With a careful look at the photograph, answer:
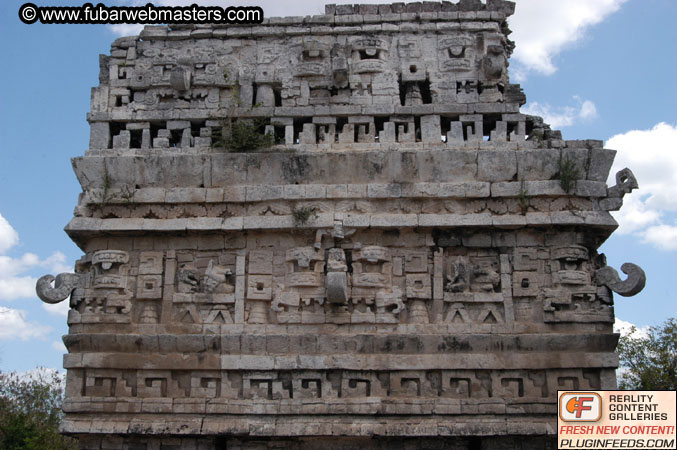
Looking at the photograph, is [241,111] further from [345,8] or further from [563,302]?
[563,302]

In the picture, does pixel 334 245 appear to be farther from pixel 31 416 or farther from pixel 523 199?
pixel 31 416

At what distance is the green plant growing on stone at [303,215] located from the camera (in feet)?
36.2

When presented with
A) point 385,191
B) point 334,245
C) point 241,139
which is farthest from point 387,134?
point 241,139

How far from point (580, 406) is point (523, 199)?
3.04 meters

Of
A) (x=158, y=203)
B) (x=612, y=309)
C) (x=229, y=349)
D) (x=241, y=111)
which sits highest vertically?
(x=241, y=111)

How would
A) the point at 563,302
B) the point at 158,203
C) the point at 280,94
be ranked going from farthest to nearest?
the point at 280,94 < the point at 158,203 < the point at 563,302

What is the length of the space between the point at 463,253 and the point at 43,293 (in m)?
6.30

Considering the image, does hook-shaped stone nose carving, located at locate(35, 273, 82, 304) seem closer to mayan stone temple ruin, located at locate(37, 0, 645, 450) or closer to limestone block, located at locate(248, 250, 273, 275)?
mayan stone temple ruin, located at locate(37, 0, 645, 450)

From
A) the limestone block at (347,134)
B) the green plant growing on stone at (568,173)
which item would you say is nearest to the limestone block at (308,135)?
the limestone block at (347,134)

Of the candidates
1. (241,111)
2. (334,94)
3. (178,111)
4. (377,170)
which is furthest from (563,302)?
(178,111)

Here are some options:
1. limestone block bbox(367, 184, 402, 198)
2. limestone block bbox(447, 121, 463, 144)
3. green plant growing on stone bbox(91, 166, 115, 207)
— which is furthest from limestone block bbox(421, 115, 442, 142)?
green plant growing on stone bbox(91, 166, 115, 207)

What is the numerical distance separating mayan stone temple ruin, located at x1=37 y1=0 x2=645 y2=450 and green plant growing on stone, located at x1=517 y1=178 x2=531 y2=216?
30 millimetres

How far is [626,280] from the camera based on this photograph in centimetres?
1069

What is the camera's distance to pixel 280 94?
1228cm
